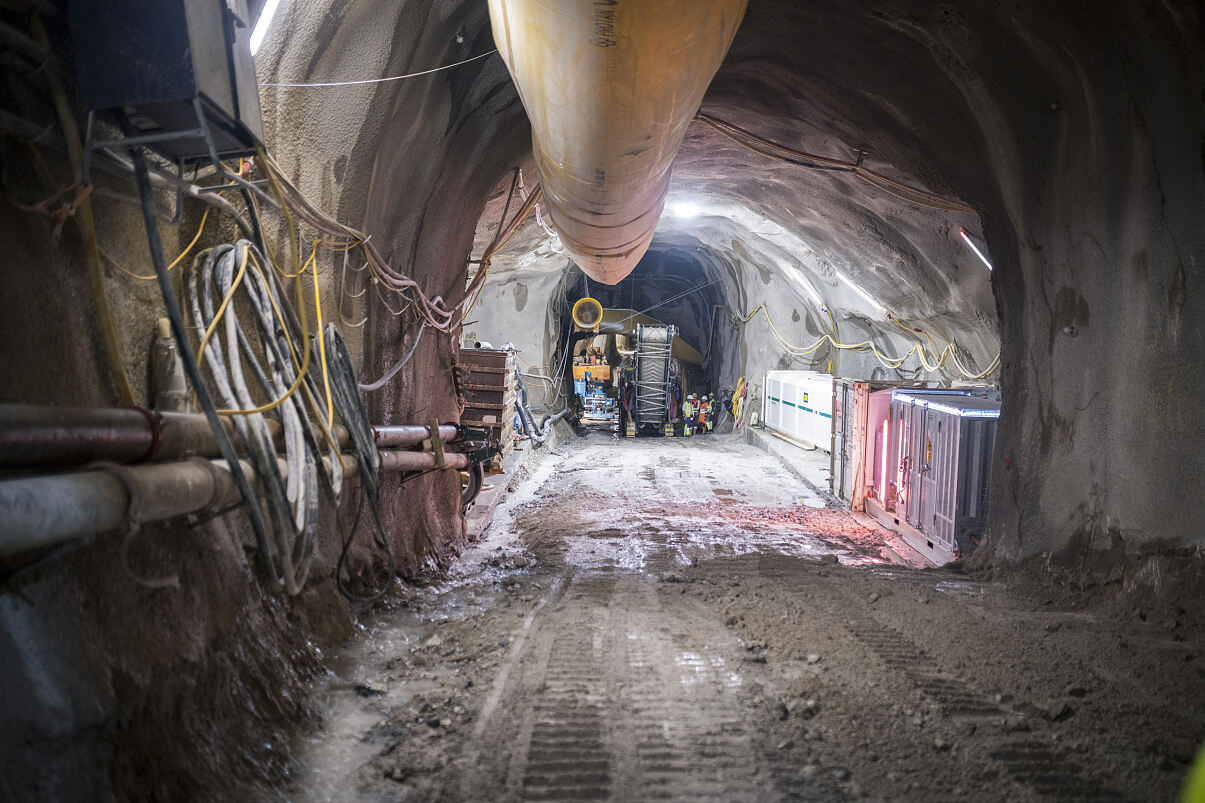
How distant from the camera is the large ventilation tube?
8.73ft

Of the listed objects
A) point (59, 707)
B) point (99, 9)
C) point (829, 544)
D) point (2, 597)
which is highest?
point (99, 9)

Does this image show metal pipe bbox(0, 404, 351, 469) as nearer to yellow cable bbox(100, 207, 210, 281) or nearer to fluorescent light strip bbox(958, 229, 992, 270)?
yellow cable bbox(100, 207, 210, 281)

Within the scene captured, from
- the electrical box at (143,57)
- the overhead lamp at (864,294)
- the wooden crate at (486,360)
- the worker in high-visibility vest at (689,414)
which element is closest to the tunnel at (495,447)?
the electrical box at (143,57)

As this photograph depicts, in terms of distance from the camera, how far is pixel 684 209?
45.3 feet

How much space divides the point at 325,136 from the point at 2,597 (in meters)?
2.94

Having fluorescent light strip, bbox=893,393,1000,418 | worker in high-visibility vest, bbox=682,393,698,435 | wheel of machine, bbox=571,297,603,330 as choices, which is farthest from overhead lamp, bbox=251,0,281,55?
worker in high-visibility vest, bbox=682,393,698,435

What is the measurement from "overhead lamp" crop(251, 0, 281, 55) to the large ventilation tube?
1.01m

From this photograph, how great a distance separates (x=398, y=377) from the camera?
5758 millimetres

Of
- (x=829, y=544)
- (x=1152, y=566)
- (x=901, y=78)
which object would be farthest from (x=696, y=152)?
(x=1152, y=566)

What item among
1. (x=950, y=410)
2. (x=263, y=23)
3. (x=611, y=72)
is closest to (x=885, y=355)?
(x=950, y=410)

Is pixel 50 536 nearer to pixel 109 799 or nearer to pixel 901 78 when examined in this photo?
pixel 109 799

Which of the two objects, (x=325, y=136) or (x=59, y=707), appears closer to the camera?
(x=59, y=707)

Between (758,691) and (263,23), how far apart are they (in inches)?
148

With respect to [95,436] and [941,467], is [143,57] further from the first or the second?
[941,467]
